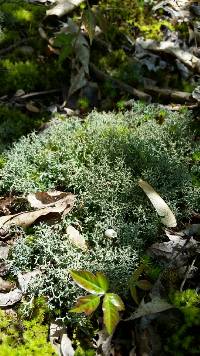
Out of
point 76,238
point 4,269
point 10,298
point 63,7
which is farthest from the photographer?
point 63,7

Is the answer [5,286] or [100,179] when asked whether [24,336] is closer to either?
[5,286]

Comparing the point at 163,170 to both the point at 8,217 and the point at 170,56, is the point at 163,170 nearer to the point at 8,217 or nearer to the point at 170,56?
the point at 8,217

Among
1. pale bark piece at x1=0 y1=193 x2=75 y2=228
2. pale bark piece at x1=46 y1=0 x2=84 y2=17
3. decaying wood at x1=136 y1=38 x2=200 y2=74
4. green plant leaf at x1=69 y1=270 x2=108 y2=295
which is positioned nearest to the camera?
green plant leaf at x1=69 y1=270 x2=108 y2=295

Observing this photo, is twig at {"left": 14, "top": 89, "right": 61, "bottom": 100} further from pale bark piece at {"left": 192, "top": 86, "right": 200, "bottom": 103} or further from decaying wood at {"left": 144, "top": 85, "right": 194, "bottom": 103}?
pale bark piece at {"left": 192, "top": 86, "right": 200, "bottom": 103}

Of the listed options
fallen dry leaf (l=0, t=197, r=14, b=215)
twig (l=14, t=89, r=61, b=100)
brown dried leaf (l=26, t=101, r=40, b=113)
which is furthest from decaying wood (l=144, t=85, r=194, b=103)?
fallen dry leaf (l=0, t=197, r=14, b=215)

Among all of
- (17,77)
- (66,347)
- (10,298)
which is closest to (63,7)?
(17,77)

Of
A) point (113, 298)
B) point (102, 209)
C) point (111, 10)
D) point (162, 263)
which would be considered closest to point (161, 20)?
point (111, 10)

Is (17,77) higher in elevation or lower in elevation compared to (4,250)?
higher
